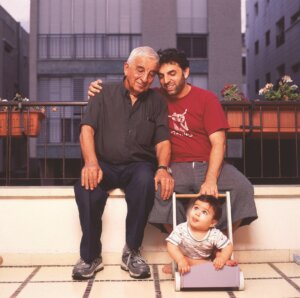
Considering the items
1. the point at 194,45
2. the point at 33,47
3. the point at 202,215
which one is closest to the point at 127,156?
the point at 202,215

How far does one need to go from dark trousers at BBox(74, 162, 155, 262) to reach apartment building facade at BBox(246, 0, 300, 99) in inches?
514

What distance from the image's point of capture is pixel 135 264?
291 cm

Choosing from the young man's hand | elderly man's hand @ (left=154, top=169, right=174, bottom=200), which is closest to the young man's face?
elderly man's hand @ (left=154, top=169, right=174, bottom=200)

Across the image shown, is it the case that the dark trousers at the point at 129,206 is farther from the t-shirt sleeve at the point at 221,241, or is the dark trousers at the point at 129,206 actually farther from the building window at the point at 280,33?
the building window at the point at 280,33

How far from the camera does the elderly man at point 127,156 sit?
2.89 metres

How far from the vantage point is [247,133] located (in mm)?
4332

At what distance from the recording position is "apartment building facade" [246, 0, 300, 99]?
52.1 ft

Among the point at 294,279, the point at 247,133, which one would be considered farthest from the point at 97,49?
the point at 294,279

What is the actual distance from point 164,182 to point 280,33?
1600cm

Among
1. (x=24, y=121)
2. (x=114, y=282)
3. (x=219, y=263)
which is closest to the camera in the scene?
(x=219, y=263)

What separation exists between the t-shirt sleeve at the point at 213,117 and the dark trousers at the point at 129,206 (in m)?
0.43

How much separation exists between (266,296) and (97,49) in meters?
10.1

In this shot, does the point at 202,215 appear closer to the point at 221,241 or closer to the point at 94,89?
the point at 221,241

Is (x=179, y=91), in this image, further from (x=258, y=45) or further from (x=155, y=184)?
(x=258, y=45)
